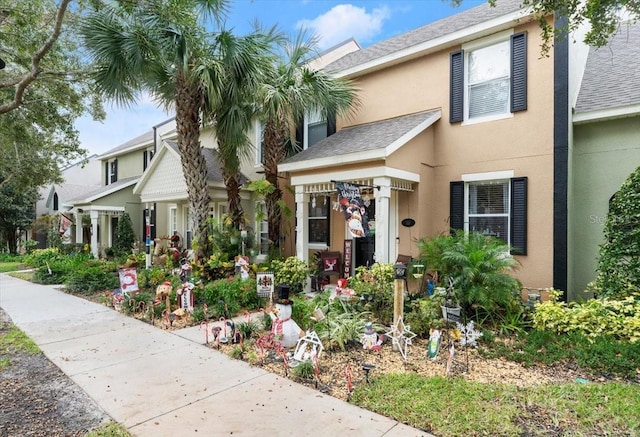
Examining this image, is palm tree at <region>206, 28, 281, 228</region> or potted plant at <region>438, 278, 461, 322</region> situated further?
palm tree at <region>206, 28, 281, 228</region>

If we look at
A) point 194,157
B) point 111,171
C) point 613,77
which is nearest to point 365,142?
point 194,157

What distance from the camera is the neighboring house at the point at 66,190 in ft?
84.5

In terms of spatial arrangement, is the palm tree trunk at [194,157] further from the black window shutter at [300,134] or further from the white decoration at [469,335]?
the white decoration at [469,335]

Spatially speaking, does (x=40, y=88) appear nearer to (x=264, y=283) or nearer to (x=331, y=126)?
(x=331, y=126)

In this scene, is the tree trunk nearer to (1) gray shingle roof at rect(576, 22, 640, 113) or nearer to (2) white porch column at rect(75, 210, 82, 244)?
(1) gray shingle roof at rect(576, 22, 640, 113)

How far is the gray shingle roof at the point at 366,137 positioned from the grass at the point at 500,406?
4.76 meters

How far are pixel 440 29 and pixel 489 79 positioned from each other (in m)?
2.10

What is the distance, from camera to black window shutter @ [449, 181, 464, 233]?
8.47 metres

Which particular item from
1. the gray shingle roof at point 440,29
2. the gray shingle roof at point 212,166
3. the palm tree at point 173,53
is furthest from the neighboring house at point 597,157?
the gray shingle roof at point 212,166

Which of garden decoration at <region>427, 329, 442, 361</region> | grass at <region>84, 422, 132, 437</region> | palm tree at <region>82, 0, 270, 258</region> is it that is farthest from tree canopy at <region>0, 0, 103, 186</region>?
garden decoration at <region>427, 329, 442, 361</region>

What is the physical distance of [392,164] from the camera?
764 centimetres

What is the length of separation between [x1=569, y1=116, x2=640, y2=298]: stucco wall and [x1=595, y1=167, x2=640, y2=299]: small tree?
139cm

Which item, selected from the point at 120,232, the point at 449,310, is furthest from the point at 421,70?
the point at 120,232

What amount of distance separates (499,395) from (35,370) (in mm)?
5794
